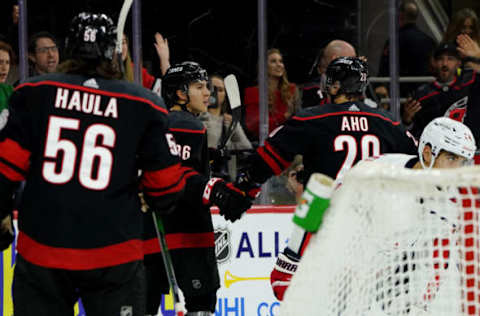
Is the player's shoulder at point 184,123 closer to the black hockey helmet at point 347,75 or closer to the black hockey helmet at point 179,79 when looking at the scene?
the black hockey helmet at point 179,79

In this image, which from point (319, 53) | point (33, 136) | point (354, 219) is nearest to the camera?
point (354, 219)

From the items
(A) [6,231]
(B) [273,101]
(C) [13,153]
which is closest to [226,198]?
(A) [6,231]

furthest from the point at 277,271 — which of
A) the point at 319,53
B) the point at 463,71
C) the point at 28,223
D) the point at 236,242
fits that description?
the point at 463,71

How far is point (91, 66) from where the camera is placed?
113 inches

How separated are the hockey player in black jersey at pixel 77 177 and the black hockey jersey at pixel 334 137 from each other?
112 centimetres

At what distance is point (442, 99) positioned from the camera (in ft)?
18.6

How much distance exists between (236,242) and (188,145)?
4.26ft

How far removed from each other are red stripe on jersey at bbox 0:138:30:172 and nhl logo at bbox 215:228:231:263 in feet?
7.87

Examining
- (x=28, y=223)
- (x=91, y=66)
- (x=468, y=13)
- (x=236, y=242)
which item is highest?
(x=468, y=13)

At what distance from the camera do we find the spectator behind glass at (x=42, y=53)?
5254mm

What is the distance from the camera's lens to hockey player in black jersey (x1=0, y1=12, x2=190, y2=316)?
277 centimetres

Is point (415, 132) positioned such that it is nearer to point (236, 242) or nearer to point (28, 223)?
point (236, 242)

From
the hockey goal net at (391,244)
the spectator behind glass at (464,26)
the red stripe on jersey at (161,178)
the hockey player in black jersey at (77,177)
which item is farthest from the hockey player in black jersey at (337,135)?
the spectator behind glass at (464,26)

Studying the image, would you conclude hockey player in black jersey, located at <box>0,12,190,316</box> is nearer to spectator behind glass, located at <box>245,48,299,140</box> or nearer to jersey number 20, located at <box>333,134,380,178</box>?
jersey number 20, located at <box>333,134,380,178</box>
